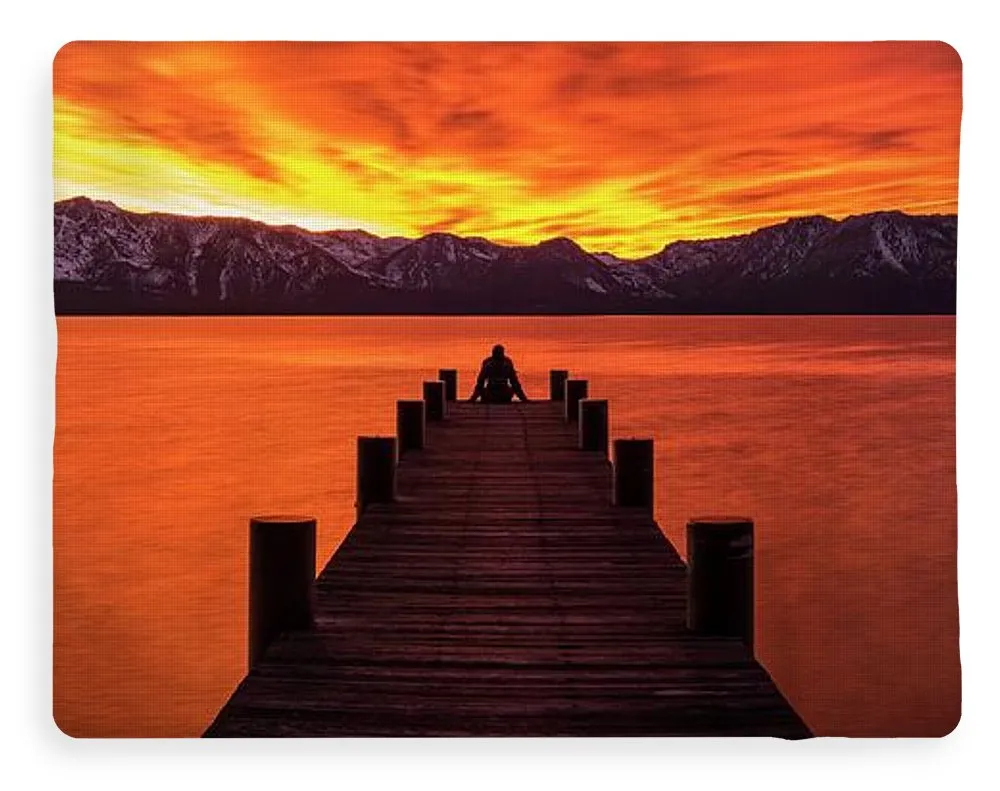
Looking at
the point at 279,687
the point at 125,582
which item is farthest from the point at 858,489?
the point at 125,582

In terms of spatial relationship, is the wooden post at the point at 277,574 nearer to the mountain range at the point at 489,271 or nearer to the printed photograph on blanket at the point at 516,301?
the printed photograph on blanket at the point at 516,301

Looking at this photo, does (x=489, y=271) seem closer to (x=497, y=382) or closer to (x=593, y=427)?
(x=497, y=382)

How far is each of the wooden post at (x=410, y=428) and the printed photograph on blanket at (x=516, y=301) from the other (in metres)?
2.93

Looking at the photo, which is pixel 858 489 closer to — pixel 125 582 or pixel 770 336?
pixel 770 336

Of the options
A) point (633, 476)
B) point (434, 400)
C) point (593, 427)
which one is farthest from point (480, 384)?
point (633, 476)

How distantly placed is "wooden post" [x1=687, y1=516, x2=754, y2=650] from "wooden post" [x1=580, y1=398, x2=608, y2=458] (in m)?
3.47

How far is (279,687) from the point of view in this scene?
4.39 m

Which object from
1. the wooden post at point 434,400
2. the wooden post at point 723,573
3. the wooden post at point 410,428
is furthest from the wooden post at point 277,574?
the wooden post at point 410,428

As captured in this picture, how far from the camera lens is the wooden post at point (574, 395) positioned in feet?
27.1

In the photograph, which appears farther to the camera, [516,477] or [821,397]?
[516,477]

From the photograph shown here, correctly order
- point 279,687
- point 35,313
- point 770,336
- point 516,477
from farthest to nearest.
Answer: point 516,477 < point 770,336 < point 35,313 < point 279,687

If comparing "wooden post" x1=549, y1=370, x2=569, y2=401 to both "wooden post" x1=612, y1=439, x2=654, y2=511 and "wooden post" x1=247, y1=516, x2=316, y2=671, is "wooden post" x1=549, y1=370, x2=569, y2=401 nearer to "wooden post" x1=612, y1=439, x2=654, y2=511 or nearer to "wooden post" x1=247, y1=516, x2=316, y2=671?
"wooden post" x1=612, y1=439, x2=654, y2=511

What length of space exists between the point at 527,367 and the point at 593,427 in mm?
2495
